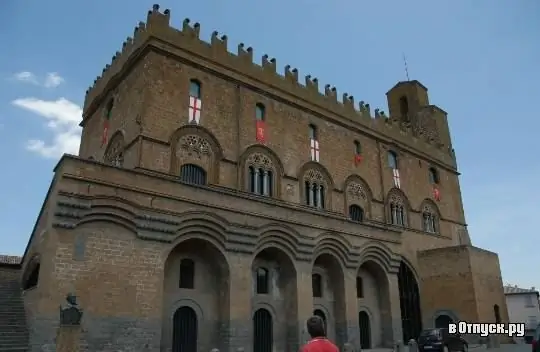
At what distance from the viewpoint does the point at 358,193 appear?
25.0 metres

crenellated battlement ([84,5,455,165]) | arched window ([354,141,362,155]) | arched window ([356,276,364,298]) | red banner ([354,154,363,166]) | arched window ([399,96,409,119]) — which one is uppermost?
arched window ([399,96,409,119])

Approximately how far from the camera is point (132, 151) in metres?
17.7

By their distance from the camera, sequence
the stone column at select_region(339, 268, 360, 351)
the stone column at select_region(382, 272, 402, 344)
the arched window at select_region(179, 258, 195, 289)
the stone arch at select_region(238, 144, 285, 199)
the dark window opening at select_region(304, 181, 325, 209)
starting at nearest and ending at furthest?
the arched window at select_region(179, 258, 195, 289) < the stone column at select_region(339, 268, 360, 351) < the stone arch at select_region(238, 144, 285, 199) < the stone column at select_region(382, 272, 402, 344) < the dark window opening at select_region(304, 181, 325, 209)

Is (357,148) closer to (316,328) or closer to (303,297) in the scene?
(303,297)

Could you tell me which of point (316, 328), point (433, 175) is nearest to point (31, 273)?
point (316, 328)

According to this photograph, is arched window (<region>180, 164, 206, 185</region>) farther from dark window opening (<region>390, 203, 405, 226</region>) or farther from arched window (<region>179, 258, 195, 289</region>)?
dark window opening (<region>390, 203, 405, 226</region>)

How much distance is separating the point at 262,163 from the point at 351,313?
7656mm

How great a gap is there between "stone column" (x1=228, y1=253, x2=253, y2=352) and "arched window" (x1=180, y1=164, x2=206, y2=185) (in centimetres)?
422

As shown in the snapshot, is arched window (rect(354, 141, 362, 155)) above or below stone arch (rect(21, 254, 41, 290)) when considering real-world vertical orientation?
above

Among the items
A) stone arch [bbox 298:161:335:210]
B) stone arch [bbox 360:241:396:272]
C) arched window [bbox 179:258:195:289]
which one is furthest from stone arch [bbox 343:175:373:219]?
arched window [bbox 179:258:195:289]

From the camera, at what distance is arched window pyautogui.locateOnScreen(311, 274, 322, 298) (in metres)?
19.5

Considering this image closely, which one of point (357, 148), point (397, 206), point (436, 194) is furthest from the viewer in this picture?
point (436, 194)

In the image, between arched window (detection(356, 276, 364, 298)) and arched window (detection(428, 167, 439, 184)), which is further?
arched window (detection(428, 167, 439, 184))

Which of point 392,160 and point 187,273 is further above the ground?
point 392,160
